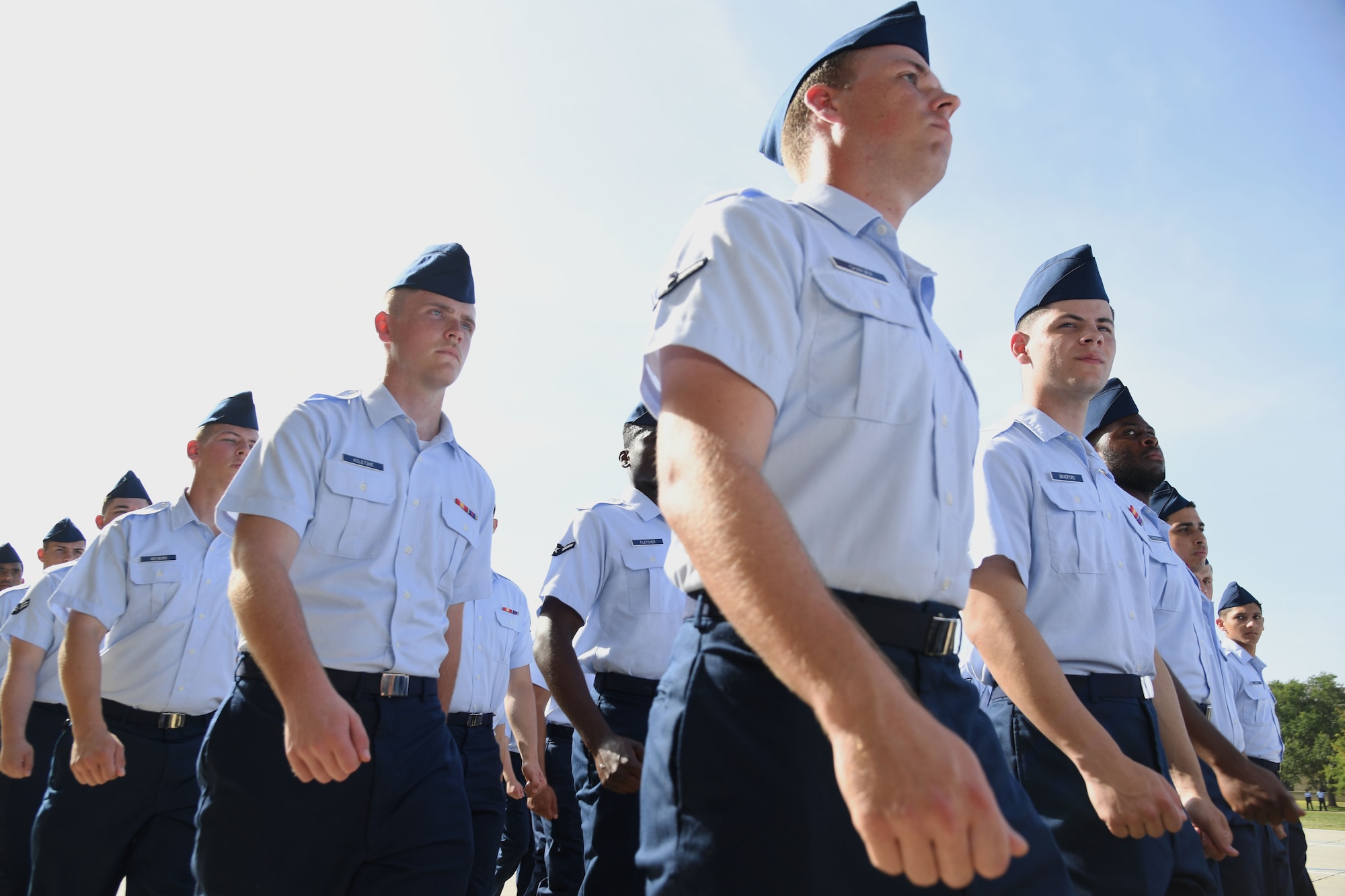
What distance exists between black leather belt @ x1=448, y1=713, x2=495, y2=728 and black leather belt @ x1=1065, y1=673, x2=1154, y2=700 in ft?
13.7

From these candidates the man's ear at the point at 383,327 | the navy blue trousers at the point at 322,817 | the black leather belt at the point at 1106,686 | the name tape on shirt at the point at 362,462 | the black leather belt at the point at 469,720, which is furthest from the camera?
the black leather belt at the point at 469,720

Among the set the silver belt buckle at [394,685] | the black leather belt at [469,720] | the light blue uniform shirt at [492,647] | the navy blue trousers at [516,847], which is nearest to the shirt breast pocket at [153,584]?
the light blue uniform shirt at [492,647]

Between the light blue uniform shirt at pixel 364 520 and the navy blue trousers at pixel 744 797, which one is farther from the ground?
the light blue uniform shirt at pixel 364 520

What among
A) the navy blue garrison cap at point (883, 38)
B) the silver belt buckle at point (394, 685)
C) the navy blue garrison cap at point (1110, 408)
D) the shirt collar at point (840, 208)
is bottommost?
the silver belt buckle at point (394, 685)

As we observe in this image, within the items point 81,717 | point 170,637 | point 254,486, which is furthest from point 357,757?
point 170,637

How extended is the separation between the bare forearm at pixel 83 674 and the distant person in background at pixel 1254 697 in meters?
7.70

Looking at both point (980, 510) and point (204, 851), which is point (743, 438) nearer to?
point (980, 510)

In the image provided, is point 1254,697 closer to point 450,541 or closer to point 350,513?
point 450,541

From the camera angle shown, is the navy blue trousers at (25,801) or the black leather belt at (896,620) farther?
the navy blue trousers at (25,801)

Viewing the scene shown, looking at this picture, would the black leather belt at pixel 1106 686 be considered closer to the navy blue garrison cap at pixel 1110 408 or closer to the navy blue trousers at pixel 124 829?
the navy blue garrison cap at pixel 1110 408

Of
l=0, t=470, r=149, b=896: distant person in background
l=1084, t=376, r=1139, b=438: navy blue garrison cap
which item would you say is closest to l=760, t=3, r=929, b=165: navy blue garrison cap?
l=1084, t=376, r=1139, b=438: navy blue garrison cap

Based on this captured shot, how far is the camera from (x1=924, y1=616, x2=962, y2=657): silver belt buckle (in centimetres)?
185

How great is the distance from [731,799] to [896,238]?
50.0 inches

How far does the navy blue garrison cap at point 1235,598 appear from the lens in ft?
35.0
